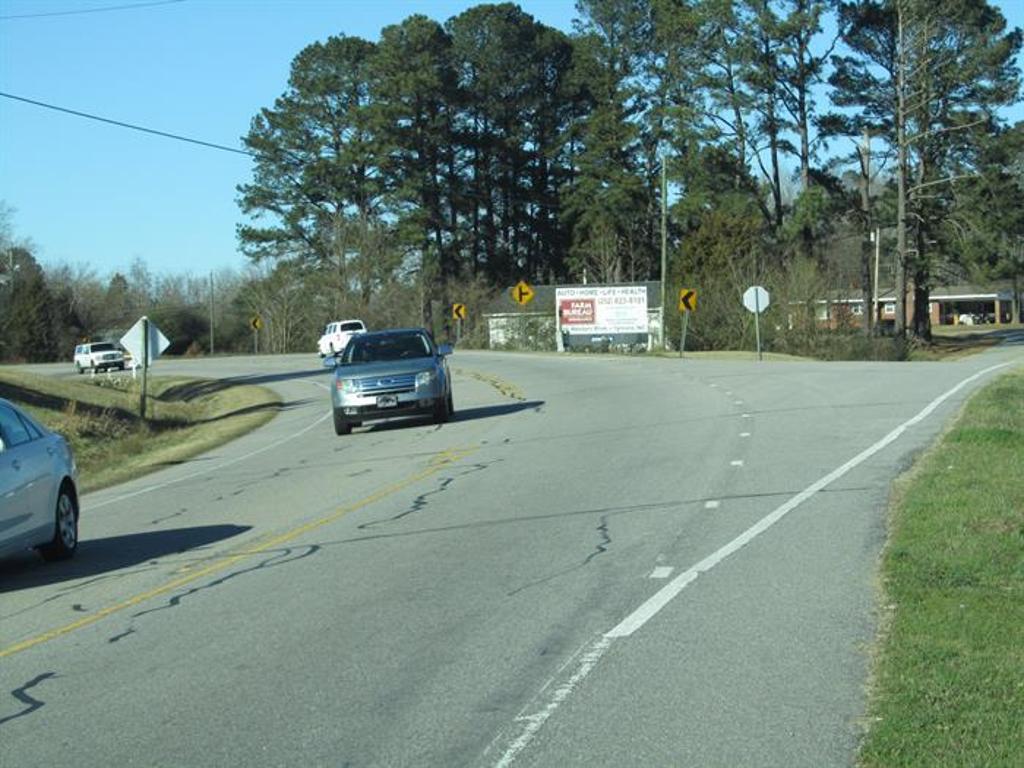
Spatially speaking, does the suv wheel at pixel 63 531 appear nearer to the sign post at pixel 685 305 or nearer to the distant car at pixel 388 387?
the distant car at pixel 388 387

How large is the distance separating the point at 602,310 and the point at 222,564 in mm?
51472

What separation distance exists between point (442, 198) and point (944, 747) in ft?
253

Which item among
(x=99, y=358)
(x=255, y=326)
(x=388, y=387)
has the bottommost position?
(x=99, y=358)

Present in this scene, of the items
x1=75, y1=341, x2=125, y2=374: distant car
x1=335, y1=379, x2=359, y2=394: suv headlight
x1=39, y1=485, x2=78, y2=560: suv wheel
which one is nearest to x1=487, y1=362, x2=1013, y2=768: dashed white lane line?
x1=39, y1=485, x2=78, y2=560: suv wheel

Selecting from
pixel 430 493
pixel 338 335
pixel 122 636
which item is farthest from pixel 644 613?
pixel 338 335

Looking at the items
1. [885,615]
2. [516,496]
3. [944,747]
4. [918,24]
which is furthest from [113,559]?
[918,24]

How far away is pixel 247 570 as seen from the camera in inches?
418

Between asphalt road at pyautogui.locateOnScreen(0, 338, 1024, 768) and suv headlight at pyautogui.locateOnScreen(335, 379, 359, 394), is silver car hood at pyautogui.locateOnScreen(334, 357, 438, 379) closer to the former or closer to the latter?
suv headlight at pyautogui.locateOnScreen(335, 379, 359, 394)

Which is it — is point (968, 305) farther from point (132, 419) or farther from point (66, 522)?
point (66, 522)

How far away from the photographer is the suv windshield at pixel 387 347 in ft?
79.9

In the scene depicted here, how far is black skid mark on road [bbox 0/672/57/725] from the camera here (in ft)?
22.2

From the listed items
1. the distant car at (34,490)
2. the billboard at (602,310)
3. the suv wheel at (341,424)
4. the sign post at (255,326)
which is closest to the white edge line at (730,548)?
the distant car at (34,490)

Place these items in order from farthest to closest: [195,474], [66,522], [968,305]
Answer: [968,305] < [195,474] < [66,522]

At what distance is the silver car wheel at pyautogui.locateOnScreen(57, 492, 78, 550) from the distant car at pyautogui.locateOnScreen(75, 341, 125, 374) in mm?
53867
